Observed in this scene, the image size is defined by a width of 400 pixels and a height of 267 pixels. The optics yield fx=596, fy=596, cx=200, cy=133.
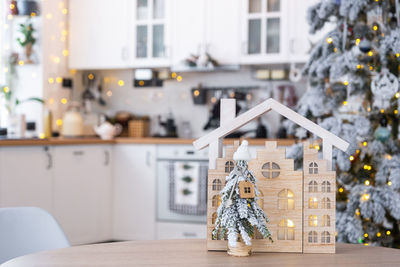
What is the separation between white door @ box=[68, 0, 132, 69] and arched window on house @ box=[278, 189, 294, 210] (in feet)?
12.7

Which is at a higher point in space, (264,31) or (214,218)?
(264,31)

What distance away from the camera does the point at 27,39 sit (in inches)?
194

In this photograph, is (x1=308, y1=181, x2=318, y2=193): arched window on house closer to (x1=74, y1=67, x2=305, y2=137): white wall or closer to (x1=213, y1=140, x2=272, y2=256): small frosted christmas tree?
(x1=213, y1=140, x2=272, y2=256): small frosted christmas tree

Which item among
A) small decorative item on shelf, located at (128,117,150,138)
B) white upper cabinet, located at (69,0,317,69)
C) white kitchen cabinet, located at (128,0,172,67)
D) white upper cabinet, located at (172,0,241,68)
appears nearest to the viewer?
white upper cabinet, located at (69,0,317,69)

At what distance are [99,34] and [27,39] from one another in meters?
0.65

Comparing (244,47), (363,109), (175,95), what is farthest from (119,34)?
(363,109)

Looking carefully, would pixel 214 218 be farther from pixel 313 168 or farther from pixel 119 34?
pixel 119 34

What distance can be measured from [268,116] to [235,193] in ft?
12.0

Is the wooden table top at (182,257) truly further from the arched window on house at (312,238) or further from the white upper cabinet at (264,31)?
the white upper cabinet at (264,31)

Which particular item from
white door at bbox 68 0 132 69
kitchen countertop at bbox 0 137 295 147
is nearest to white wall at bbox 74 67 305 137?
white door at bbox 68 0 132 69

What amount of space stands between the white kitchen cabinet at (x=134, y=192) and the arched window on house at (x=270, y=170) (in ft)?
11.0

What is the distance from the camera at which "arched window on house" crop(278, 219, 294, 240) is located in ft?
4.83

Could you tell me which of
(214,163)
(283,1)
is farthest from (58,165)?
(214,163)

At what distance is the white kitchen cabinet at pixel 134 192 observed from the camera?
15.9 ft
